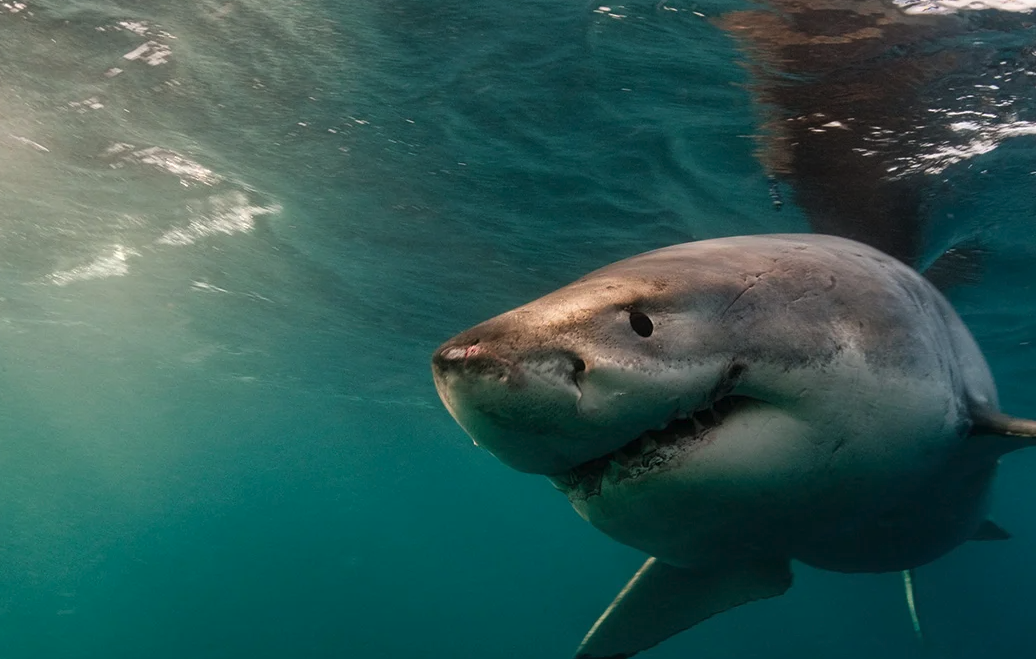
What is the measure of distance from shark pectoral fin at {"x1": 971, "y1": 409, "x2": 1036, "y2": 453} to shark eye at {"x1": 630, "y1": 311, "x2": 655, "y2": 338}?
200 cm

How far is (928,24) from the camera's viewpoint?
6668mm

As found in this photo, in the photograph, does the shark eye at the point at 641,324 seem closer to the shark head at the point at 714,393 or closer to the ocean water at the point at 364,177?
the shark head at the point at 714,393

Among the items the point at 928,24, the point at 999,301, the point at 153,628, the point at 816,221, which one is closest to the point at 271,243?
the point at 816,221

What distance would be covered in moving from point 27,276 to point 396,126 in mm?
15744

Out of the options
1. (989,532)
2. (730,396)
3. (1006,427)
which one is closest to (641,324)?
(730,396)

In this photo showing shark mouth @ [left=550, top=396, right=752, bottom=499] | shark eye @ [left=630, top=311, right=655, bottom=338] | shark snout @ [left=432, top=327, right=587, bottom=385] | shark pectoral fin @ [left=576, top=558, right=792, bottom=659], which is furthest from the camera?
shark pectoral fin @ [left=576, top=558, right=792, bottom=659]

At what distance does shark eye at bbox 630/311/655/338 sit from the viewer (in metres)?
2.05

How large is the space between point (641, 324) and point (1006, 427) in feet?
6.74

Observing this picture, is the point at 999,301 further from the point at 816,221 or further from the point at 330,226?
the point at 330,226

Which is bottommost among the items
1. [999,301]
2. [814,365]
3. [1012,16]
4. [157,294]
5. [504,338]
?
[157,294]

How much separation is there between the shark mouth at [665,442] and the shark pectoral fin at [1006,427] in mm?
1561

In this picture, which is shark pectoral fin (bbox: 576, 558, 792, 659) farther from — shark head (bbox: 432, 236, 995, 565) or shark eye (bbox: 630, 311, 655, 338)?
shark eye (bbox: 630, 311, 655, 338)

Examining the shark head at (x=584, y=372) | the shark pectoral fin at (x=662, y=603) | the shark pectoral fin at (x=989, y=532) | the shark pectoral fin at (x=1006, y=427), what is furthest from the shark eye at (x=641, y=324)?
the shark pectoral fin at (x=989, y=532)

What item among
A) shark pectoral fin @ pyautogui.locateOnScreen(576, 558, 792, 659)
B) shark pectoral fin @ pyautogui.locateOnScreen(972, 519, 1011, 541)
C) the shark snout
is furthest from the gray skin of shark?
shark pectoral fin @ pyautogui.locateOnScreen(972, 519, 1011, 541)
